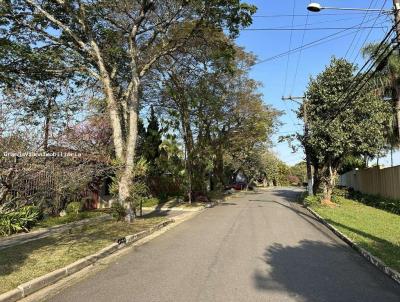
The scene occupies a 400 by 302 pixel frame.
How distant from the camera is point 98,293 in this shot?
718 cm

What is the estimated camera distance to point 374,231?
13945mm

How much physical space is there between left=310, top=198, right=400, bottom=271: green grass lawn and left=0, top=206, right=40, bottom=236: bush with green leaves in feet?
34.1

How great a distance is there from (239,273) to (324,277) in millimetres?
1620

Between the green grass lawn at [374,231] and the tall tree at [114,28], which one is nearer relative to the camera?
the green grass lawn at [374,231]

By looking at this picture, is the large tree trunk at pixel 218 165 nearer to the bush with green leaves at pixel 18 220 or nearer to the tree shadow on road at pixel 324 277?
the bush with green leaves at pixel 18 220

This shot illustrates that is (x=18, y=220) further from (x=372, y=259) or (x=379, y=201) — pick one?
(x=379, y=201)

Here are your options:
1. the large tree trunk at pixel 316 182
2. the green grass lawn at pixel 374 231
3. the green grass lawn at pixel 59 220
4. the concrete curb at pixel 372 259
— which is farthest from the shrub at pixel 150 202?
the concrete curb at pixel 372 259

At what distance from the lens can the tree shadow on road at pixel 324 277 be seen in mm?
7047

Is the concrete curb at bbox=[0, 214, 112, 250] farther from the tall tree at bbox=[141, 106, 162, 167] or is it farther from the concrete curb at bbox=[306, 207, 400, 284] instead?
the tall tree at bbox=[141, 106, 162, 167]

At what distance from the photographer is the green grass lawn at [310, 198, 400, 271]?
1022 centimetres

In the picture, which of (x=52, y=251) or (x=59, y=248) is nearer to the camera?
(x=52, y=251)

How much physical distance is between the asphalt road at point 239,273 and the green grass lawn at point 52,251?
0.91 meters

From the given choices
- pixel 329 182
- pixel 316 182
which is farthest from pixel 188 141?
pixel 316 182

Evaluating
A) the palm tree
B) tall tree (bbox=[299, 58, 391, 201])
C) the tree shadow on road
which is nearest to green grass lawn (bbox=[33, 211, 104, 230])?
the tree shadow on road
